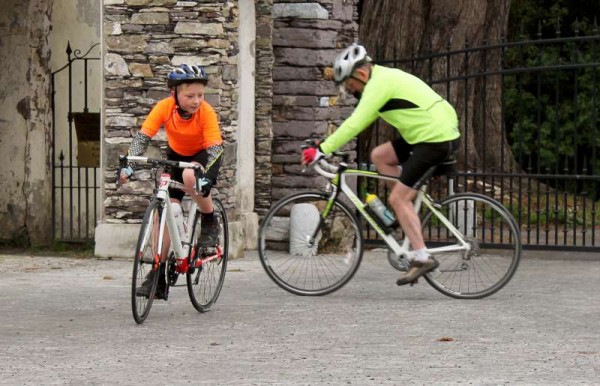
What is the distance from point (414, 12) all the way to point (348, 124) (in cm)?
803

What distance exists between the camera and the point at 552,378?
6934 mm

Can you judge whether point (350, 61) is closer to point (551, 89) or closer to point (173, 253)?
point (173, 253)

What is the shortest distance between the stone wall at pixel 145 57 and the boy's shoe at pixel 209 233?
3655mm

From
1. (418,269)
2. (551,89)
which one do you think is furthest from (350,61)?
(551,89)

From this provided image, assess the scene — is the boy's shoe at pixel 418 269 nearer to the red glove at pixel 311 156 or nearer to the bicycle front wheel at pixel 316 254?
the bicycle front wheel at pixel 316 254

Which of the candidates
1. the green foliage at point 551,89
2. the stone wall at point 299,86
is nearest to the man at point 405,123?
the stone wall at point 299,86

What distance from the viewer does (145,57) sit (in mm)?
12648

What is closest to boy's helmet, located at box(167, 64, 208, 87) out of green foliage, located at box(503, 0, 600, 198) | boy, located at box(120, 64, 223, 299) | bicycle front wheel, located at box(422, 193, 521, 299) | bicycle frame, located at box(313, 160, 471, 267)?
boy, located at box(120, 64, 223, 299)

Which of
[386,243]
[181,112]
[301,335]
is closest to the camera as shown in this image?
[301,335]

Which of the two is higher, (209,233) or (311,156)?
(311,156)

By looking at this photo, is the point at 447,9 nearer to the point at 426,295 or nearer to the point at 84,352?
the point at 426,295

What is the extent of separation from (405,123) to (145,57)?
3750mm

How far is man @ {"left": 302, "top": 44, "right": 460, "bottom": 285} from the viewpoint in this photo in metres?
9.38

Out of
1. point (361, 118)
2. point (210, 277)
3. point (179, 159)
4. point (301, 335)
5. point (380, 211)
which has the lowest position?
point (301, 335)
